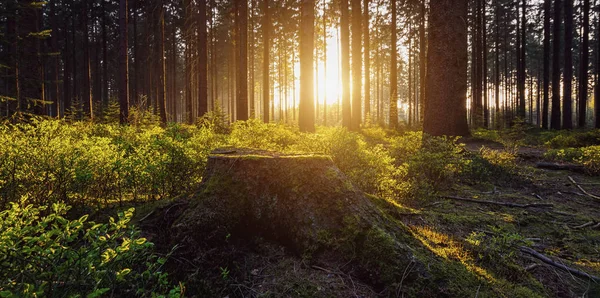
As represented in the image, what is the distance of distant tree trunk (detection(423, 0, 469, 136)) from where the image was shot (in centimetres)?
818

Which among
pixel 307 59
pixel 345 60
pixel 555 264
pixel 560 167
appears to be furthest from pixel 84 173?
pixel 345 60

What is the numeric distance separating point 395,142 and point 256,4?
25.2 meters

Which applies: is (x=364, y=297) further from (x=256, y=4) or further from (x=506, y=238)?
(x=256, y=4)

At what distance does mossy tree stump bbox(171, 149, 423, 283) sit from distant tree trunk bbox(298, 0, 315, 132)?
8.75 meters

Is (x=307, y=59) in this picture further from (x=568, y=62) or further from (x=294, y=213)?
(x=568, y=62)

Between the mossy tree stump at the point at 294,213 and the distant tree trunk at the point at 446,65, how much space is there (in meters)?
6.68

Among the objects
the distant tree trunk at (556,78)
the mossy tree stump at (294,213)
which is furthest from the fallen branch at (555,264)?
the distant tree trunk at (556,78)

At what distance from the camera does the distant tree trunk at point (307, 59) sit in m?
11.1

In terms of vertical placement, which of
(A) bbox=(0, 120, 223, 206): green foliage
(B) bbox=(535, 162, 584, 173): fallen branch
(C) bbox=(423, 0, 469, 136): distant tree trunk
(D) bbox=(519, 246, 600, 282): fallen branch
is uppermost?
(C) bbox=(423, 0, 469, 136): distant tree trunk

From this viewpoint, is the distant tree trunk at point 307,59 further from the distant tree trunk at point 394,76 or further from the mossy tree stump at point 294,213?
the mossy tree stump at point 294,213

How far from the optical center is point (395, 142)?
24.9 feet

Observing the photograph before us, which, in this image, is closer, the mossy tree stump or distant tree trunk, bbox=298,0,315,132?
the mossy tree stump

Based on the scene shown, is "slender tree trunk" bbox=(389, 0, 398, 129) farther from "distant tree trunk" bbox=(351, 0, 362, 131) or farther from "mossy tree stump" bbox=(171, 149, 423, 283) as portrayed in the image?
"mossy tree stump" bbox=(171, 149, 423, 283)

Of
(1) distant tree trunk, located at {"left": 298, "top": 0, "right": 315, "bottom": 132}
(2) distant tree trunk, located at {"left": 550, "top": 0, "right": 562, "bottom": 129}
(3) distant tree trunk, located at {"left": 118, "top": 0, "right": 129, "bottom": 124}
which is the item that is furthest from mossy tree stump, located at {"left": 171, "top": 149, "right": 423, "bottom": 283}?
(2) distant tree trunk, located at {"left": 550, "top": 0, "right": 562, "bottom": 129}
